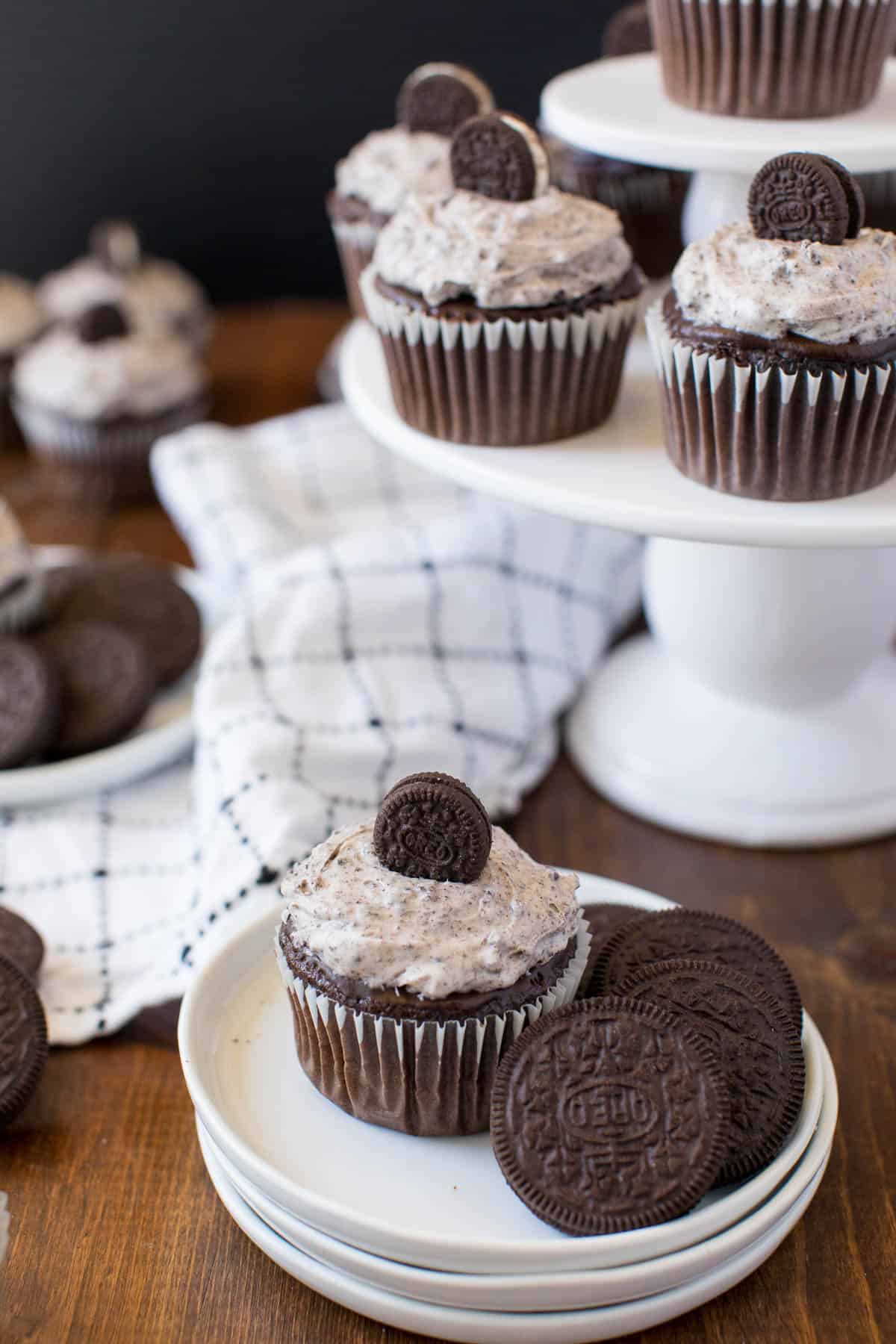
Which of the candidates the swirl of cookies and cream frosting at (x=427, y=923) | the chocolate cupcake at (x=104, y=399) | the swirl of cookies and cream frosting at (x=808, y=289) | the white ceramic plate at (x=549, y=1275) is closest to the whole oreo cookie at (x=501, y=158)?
the swirl of cookies and cream frosting at (x=808, y=289)

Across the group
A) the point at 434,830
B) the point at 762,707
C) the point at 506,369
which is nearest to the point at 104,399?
the point at 506,369

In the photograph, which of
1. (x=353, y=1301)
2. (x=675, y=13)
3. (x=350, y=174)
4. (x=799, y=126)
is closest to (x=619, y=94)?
(x=675, y=13)

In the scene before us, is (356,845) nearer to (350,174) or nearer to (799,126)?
(799,126)

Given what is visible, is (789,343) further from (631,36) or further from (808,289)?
(631,36)

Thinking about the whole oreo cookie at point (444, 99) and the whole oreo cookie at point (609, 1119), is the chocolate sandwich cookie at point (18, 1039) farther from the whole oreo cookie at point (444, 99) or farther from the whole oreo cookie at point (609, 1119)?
the whole oreo cookie at point (444, 99)

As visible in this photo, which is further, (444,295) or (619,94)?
(619,94)

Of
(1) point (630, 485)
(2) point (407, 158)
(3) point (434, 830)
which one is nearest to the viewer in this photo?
(3) point (434, 830)
